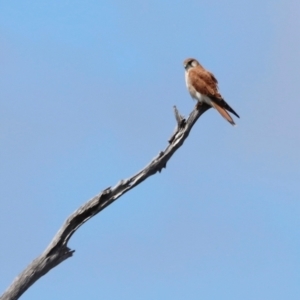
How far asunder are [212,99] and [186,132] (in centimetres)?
236

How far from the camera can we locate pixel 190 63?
39.4 ft

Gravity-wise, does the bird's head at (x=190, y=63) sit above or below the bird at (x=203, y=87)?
above

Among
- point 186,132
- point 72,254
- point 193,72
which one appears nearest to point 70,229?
point 72,254

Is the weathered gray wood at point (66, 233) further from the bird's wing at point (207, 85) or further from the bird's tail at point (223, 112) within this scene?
the bird's wing at point (207, 85)

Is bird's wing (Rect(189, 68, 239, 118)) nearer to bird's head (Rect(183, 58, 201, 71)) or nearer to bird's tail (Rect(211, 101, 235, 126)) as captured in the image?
bird's tail (Rect(211, 101, 235, 126))

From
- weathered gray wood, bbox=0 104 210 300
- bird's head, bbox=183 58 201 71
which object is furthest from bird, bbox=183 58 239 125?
weathered gray wood, bbox=0 104 210 300

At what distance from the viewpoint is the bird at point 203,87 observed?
10.0 meters

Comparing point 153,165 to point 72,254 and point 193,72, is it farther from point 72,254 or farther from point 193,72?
point 193,72

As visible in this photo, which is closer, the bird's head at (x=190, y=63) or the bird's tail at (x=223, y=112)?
the bird's tail at (x=223, y=112)

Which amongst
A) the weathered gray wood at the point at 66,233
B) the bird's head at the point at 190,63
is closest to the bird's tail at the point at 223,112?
the bird's head at the point at 190,63

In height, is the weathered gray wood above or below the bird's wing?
below

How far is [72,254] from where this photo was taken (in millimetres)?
7250

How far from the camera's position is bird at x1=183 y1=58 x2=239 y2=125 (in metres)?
10.0

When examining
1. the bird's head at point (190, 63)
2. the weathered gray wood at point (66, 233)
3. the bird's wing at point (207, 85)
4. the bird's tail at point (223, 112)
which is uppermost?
the bird's head at point (190, 63)
